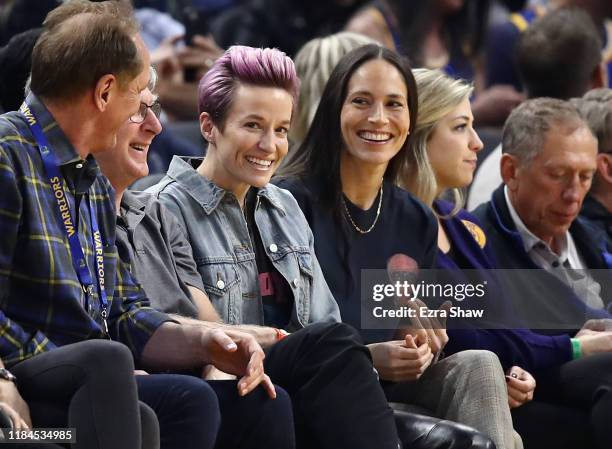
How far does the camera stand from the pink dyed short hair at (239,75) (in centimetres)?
370

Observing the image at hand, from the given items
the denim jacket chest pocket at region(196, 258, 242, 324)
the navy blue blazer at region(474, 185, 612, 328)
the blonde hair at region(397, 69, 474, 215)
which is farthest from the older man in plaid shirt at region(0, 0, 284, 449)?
the navy blue blazer at region(474, 185, 612, 328)

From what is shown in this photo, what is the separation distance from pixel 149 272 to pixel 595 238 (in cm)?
193

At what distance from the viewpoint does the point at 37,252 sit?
2787mm

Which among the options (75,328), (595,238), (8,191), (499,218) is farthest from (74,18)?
(595,238)

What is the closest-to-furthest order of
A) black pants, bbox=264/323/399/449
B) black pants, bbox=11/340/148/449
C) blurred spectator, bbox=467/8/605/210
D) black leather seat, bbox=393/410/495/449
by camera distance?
black pants, bbox=11/340/148/449, black pants, bbox=264/323/399/449, black leather seat, bbox=393/410/495/449, blurred spectator, bbox=467/8/605/210

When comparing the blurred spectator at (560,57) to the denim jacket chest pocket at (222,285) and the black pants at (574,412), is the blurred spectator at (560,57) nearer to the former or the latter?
the black pants at (574,412)

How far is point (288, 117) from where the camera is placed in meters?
3.76

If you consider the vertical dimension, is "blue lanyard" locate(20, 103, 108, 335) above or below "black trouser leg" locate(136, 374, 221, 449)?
above

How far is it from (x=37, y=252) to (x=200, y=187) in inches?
36.2

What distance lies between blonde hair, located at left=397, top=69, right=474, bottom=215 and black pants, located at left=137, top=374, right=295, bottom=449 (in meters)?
1.43

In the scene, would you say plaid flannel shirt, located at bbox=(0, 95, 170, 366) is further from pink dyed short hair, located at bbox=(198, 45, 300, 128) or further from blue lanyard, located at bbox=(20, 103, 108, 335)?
pink dyed short hair, located at bbox=(198, 45, 300, 128)

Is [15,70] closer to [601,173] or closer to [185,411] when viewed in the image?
[185,411]

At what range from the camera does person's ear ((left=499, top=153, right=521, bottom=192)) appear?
4.57 m

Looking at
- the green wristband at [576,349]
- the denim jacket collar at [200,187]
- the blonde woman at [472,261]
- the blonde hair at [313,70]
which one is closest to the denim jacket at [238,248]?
the denim jacket collar at [200,187]
